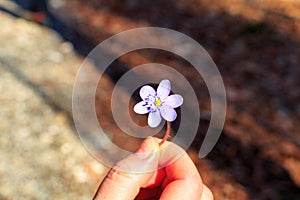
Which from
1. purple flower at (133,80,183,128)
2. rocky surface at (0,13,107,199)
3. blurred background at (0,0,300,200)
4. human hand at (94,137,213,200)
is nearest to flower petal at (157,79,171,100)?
purple flower at (133,80,183,128)

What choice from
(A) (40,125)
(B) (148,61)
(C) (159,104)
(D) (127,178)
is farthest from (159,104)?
(B) (148,61)

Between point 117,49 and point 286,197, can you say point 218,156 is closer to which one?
point 286,197

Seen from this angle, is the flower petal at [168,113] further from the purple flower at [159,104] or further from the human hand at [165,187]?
the human hand at [165,187]

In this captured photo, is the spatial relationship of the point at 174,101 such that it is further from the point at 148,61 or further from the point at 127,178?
the point at 148,61

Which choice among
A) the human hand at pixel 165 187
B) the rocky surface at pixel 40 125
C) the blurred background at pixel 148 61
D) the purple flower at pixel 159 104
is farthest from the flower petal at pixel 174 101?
the rocky surface at pixel 40 125

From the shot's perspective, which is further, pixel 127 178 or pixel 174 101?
pixel 127 178

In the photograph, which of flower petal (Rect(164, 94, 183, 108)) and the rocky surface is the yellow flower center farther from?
the rocky surface
